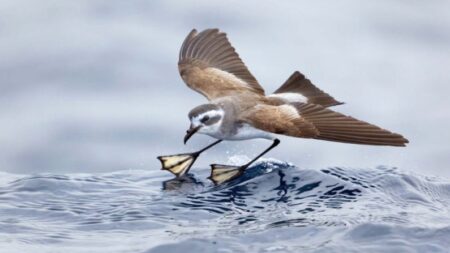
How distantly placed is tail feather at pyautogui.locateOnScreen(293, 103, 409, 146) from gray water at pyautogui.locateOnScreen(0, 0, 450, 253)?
1.68 feet

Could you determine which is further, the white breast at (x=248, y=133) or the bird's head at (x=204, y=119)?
the white breast at (x=248, y=133)

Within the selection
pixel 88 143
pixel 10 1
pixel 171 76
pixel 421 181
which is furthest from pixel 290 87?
pixel 10 1

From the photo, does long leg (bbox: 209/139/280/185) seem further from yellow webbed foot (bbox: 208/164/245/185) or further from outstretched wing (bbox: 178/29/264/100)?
outstretched wing (bbox: 178/29/264/100)

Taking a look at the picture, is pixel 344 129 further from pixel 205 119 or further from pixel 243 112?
pixel 205 119

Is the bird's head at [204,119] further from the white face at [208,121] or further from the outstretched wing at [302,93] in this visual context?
the outstretched wing at [302,93]

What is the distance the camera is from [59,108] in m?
15.1

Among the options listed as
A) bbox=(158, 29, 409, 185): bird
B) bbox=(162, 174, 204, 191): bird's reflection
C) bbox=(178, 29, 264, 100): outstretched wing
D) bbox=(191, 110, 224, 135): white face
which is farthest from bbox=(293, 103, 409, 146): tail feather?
bbox=(178, 29, 264, 100): outstretched wing

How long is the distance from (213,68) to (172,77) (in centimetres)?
361

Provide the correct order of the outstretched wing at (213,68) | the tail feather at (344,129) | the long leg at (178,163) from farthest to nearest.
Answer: the outstretched wing at (213,68)
the long leg at (178,163)
the tail feather at (344,129)

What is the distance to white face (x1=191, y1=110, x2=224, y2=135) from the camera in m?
10.8

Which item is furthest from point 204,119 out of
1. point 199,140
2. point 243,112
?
point 199,140

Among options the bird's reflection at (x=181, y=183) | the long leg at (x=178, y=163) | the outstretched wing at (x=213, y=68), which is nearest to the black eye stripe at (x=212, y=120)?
the bird's reflection at (x=181, y=183)

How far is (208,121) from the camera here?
10812 millimetres

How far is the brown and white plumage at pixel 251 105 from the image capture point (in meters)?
10.2
